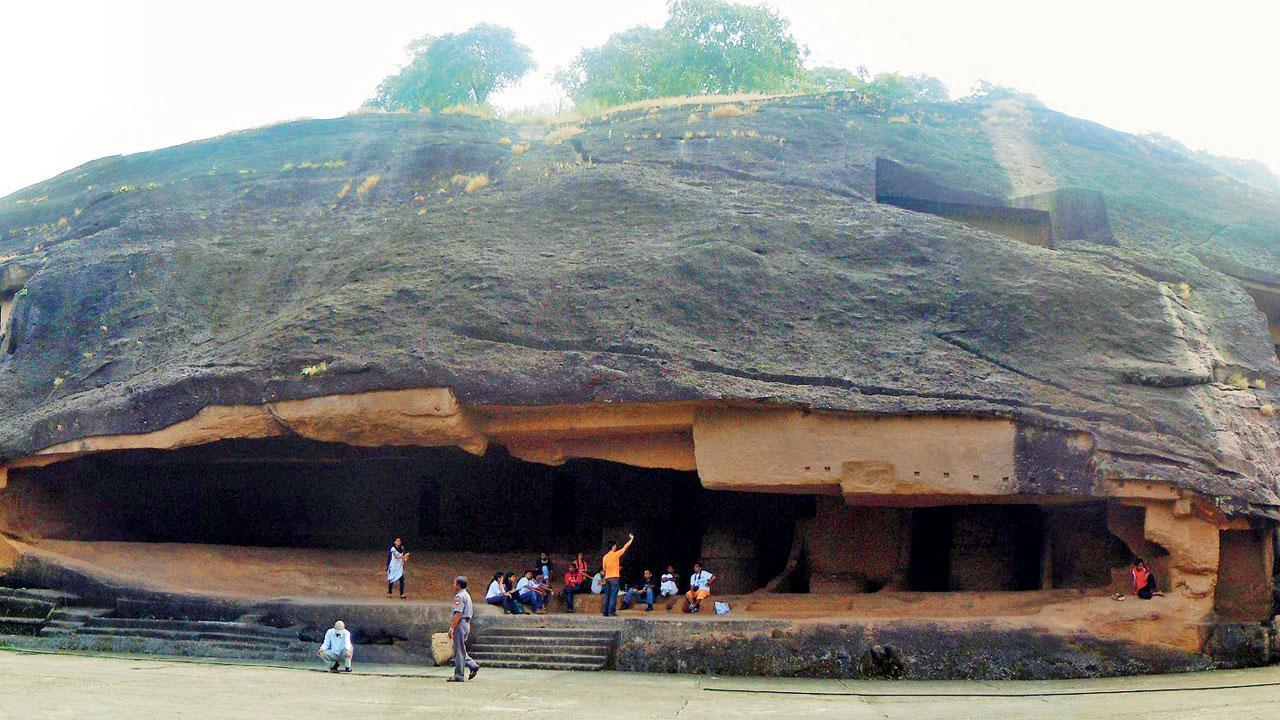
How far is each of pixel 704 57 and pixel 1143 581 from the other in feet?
104

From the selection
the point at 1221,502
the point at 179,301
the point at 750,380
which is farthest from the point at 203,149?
the point at 1221,502

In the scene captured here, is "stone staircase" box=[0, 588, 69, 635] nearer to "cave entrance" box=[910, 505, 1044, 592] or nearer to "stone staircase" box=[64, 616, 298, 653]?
"stone staircase" box=[64, 616, 298, 653]

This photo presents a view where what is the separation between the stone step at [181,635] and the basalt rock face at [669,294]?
9.45ft

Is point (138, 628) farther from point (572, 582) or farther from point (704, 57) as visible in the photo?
point (704, 57)

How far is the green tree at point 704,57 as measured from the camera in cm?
4191

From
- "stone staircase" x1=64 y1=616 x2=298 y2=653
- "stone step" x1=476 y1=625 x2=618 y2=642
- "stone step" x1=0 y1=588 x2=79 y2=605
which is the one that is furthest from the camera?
"stone step" x1=0 y1=588 x2=79 y2=605

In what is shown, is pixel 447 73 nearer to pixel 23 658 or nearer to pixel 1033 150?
pixel 1033 150

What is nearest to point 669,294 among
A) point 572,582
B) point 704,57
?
point 572,582

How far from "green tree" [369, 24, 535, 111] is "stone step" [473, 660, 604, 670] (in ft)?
110

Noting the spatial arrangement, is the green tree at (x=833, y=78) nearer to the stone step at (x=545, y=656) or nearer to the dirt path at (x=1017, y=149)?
the dirt path at (x=1017, y=149)

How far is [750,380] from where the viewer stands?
14484 mm

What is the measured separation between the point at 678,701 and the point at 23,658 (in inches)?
291

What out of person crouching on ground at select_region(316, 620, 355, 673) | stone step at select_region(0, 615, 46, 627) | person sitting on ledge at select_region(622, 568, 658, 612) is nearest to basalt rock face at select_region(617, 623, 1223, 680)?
person sitting on ledge at select_region(622, 568, 658, 612)

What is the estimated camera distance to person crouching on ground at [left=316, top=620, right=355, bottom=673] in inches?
503
